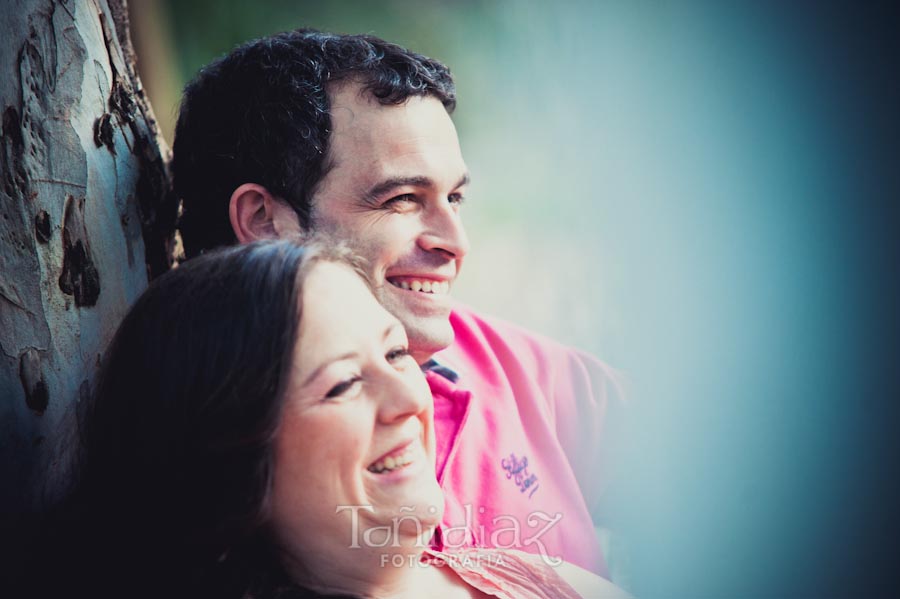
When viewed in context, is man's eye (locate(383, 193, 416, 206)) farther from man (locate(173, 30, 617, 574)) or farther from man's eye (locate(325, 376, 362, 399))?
man's eye (locate(325, 376, 362, 399))

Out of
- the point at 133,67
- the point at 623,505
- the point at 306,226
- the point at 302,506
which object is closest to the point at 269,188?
the point at 306,226

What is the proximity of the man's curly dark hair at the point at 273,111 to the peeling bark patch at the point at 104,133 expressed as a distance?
22 centimetres

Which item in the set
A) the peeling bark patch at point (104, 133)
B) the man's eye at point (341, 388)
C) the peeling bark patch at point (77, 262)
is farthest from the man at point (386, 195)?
the man's eye at point (341, 388)

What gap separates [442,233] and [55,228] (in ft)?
2.59

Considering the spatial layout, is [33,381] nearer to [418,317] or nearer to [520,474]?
[418,317]

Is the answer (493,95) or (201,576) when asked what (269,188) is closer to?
(201,576)

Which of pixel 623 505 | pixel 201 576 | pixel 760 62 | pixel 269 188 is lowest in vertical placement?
pixel 623 505

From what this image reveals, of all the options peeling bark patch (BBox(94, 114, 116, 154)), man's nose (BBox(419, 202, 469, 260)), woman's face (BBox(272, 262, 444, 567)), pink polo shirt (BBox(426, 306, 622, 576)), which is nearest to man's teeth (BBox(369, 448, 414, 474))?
woman's face (BBox(272, 262, 444, 567))

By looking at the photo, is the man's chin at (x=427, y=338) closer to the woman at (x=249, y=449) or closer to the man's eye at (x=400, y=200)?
the man's eye at (x=400, y=200)

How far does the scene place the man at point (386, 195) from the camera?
1691mm

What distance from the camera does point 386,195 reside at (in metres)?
1.69

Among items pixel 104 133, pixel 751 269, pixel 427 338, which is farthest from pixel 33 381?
pixel 751 269

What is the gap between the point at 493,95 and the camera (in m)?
3.11

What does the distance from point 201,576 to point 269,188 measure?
91 cm
